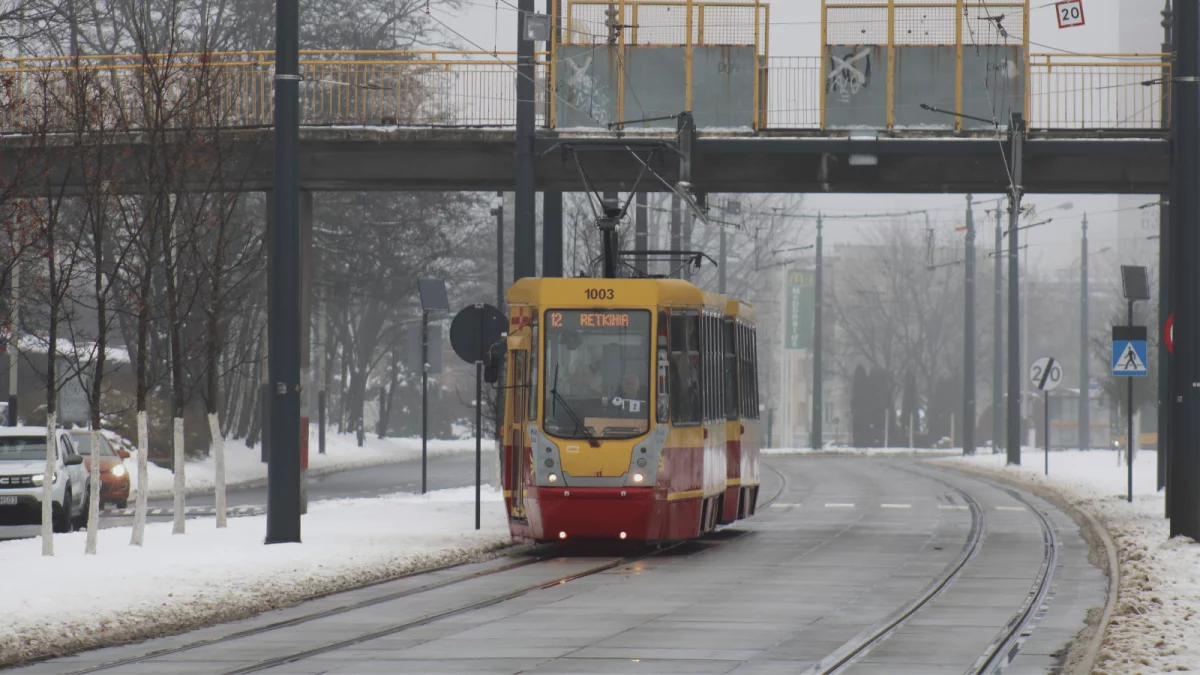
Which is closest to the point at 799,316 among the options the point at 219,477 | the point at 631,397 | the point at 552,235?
the point at 552,235

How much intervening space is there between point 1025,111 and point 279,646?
17491mm

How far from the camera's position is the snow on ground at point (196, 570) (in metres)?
13.2

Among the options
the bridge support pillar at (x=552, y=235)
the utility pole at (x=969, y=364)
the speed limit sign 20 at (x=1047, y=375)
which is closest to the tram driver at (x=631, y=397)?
the bridge support pillar at (x=552, y=235)

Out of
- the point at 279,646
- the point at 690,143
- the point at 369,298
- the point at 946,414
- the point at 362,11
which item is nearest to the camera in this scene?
the point at 279,646

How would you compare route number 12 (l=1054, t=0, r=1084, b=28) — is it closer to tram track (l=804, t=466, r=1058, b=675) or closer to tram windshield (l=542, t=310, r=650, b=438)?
tram track (l=804, t=466, r=1058, b=675)

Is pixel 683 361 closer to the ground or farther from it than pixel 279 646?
farther from it

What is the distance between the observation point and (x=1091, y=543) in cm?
2288

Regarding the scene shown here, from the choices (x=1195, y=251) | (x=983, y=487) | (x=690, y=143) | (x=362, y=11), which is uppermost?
(x=362, y=11)

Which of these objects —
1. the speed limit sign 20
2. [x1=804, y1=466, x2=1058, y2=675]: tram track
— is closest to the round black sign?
[x1=804, y1=466, x2=1058, y2=675]: tram track

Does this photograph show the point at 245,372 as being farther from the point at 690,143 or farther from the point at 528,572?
the point at 528,572

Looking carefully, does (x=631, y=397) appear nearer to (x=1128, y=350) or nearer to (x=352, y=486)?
(x=1128, y=350)

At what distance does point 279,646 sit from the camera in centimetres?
1234

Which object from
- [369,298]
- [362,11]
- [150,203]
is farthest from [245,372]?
[150,203]

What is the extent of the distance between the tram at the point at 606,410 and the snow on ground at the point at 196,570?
1239mm
